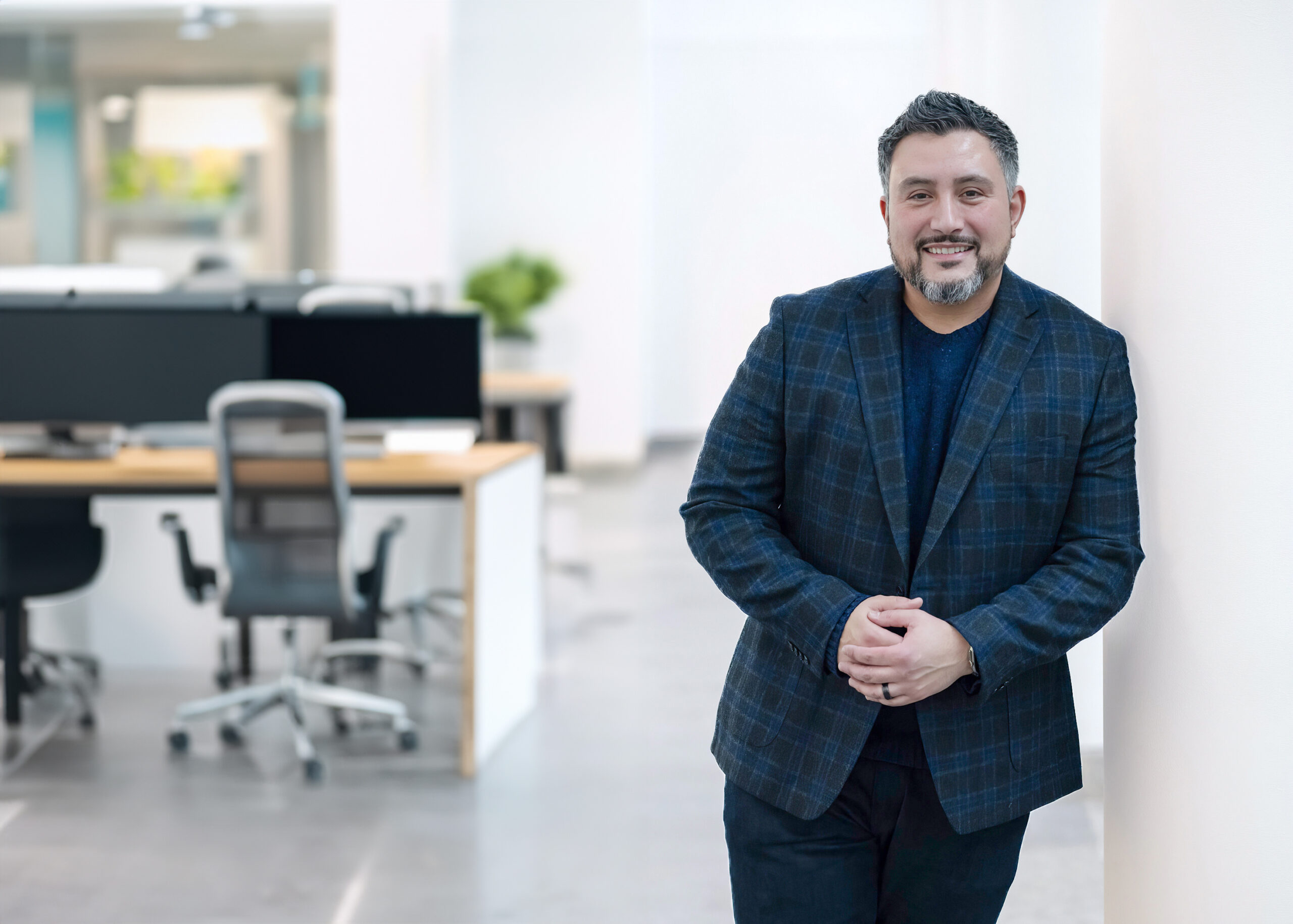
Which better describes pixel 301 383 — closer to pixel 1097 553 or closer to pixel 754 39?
pixel 1097 553

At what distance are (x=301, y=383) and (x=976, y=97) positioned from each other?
230 cm

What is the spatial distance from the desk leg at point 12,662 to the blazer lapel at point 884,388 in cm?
391

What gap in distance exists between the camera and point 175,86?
36.9 feet

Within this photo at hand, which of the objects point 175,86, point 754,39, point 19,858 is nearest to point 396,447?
point 19,858

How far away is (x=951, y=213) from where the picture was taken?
170 centimetres

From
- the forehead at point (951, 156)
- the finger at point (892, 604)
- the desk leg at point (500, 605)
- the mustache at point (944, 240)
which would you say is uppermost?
the forehead at point (951, 156)

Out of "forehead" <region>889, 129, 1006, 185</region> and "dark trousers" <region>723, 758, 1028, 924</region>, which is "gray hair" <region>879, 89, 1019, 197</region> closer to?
"forehead" <region>889, 129, 1006, 185</region>

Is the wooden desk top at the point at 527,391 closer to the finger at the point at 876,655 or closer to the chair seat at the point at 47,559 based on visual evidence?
the chair seat at the point at 47,559

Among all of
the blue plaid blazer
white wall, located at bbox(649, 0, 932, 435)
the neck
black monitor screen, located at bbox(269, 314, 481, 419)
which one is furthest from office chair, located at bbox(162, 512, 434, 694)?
white wall, located at bbox(649, 0, 932, 435)

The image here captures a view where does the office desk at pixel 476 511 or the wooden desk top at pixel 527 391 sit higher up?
the wooden desk top at pixel 527 391

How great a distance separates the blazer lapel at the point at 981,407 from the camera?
172 centimetres

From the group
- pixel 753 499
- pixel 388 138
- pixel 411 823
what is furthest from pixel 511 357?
pixel 753 499

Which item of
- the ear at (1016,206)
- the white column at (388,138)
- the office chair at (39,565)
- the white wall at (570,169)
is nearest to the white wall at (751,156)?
the white wall at (570,169)

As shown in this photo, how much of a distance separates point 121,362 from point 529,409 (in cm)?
385
